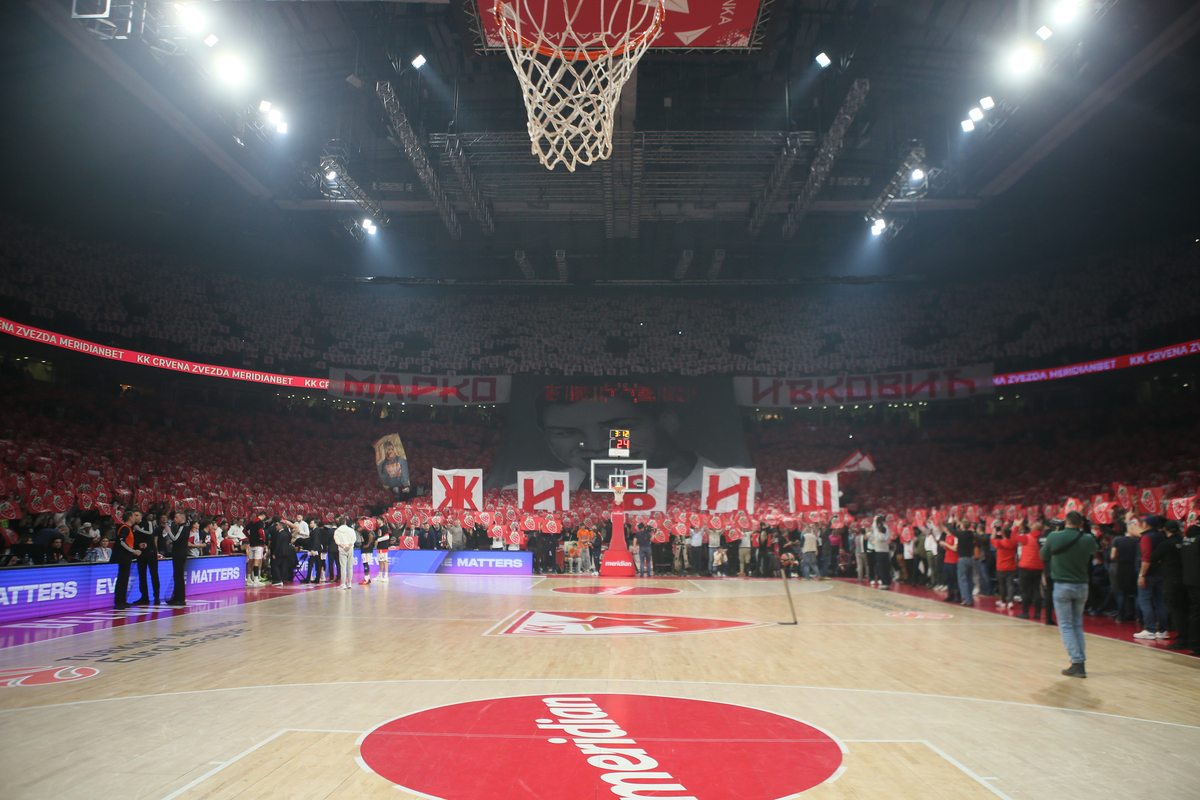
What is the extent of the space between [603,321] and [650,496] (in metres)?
10.8

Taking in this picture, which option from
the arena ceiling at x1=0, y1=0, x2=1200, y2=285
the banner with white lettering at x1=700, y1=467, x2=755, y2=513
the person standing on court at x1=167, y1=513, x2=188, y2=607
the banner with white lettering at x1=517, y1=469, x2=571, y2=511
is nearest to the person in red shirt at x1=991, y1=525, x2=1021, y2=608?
the arena ceiling at x1=0, y1=0, x2=1200, y2=285

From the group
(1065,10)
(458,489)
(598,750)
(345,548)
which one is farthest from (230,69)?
(1065,10)

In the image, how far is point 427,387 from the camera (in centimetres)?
3200

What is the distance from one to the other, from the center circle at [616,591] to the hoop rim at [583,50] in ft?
35.5

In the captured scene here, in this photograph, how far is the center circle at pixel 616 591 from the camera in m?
15.6

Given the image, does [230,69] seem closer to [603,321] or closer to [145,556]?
[145,556]

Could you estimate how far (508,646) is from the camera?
28.2 ft

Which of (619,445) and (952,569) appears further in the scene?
(619,445)

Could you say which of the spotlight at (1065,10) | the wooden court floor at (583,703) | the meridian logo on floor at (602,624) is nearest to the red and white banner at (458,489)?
the meridian logo on floor at (602,624)

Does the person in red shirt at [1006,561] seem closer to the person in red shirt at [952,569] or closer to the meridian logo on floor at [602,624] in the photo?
the person in red shirt at [952,569]

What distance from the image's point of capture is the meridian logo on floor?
9805mm

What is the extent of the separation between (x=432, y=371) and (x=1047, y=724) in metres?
29.9

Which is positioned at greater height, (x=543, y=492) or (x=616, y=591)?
(x=543, y=492)

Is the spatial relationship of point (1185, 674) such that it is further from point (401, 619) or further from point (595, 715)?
point (401, 619)
